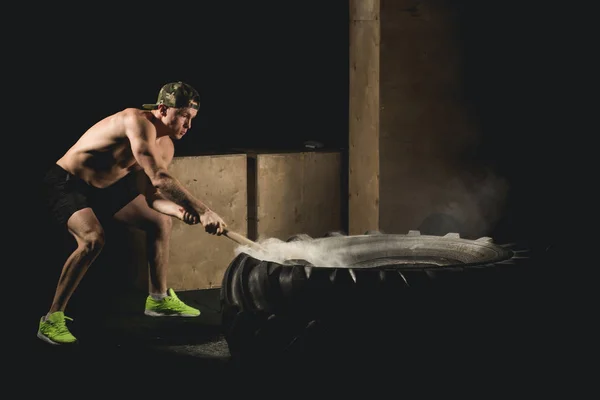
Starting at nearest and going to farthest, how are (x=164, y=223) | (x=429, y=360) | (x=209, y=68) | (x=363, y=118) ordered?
(x=429, y=360), (x=164, y=223), (x=363, y=118), (x=209, y=68)

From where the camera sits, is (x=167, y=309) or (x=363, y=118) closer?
(x=167, y=309)

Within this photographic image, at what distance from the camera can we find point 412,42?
7738 millimetres

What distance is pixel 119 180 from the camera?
24.4 feet

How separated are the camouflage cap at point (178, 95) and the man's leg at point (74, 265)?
83 cm

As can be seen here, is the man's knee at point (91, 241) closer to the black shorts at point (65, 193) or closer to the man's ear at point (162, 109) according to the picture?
the black shorts at point (65, 193)

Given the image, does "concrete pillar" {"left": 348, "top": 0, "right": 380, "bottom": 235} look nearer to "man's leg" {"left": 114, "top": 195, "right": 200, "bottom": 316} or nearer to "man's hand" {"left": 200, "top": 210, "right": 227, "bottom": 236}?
"man's leg" {"left": 114, "top": 195, "right": 200, "bottom": 316}

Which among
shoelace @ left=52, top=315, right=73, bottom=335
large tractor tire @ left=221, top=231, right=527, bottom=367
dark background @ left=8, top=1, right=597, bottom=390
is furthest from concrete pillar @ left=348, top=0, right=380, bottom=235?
shoelace @ left=52, top=315, right=73, bottom=335

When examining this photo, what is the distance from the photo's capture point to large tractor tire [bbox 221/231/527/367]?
558cm

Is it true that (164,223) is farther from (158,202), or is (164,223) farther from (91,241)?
(91,241)

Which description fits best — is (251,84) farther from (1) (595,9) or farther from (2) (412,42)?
(1) (595,9)

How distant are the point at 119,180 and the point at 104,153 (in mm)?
469

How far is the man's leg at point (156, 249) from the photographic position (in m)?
7.32

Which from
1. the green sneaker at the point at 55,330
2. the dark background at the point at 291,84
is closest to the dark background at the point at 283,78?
the dark background at the point at 291,84

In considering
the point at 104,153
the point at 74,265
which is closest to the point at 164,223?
the point at 104,153
